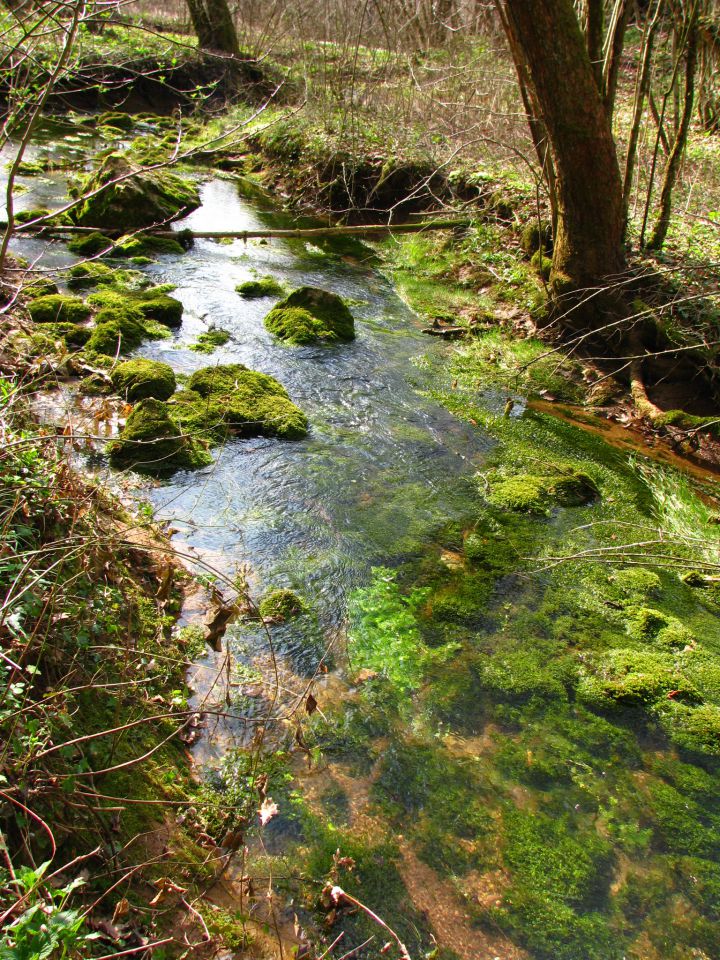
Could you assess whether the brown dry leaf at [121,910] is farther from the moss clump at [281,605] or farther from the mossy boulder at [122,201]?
the mossy boulder at [122,201]

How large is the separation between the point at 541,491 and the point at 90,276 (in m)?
6.88

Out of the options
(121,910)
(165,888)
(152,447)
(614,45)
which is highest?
(614,45)

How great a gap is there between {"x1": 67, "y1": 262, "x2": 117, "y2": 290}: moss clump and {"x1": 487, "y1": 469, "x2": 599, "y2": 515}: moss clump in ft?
20.9

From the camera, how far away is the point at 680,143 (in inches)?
332

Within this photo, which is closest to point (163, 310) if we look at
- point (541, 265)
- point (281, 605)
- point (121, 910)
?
point (541, 265)

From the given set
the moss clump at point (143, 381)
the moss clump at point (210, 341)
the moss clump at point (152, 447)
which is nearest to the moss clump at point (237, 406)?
the moss clump at point (143, 381)

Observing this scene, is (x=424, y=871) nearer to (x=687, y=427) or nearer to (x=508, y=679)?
(x=508, y=679)

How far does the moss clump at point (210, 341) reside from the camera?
8.53m

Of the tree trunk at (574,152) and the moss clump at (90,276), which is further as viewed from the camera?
the moss clump at (90,276)

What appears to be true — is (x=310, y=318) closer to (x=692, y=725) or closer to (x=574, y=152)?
(x=574, y=152)

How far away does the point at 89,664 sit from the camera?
3295 millimetres

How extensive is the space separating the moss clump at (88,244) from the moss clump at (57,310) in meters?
2.34

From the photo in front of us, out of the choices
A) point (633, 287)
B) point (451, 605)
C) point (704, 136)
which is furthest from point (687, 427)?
point (704, 136)

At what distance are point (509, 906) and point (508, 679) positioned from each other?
148 cm
